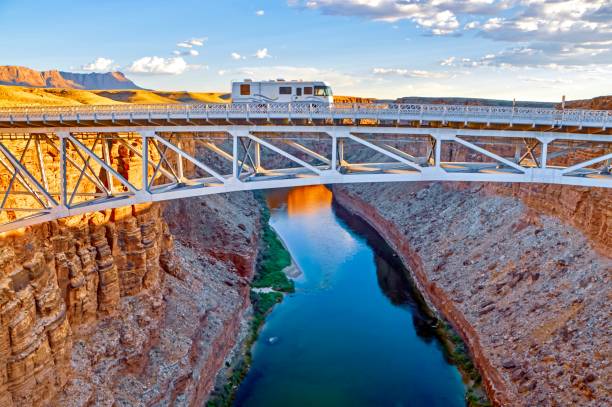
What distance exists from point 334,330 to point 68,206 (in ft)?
63.5

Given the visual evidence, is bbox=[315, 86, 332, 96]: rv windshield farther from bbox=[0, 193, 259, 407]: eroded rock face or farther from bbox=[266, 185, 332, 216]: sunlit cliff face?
bbox=[266, 185, 332, 216]: sunlit cliff face

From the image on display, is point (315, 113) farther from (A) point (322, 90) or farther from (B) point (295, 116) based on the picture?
(A) point (322, 90)

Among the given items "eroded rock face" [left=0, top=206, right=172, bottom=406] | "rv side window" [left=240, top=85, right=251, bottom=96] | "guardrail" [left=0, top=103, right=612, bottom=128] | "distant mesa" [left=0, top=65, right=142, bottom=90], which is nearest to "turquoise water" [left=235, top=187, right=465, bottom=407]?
"eroded rock face" [left=0, top=206, right=172, bottom=406]

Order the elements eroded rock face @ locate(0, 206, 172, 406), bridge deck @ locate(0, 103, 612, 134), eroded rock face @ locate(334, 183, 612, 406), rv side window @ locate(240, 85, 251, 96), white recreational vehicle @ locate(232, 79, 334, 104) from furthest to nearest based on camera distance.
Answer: rv side window @ locate(240, 85, 251, 96), white recreational vehicle @ locate(232, 79, 334, 104), eroded rock face @ locate(334, 183, 612, 406), bridge deck @ locate(0, 103, 612, 134), eroded rock face @ locate(0, 206, 172, 406)

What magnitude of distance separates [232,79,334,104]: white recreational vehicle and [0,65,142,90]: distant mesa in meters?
133

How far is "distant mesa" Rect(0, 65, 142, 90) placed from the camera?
146750 mm

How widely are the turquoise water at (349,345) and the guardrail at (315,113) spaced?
1478 centimetres

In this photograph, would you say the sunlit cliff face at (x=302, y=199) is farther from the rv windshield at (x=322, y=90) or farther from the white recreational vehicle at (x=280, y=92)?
the rv windshield at (x=322, y=90)

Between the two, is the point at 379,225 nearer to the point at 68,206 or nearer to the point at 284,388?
the point at 284,388

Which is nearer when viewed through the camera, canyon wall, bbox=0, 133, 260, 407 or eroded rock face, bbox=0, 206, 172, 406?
eroded rock face, bbox=0, 206, 172, 406

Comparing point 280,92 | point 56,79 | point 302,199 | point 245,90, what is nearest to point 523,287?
point 280,92

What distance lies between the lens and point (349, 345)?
31578 mm

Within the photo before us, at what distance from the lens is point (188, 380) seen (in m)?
24.2

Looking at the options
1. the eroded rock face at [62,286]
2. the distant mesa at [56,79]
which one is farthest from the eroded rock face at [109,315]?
the distant mesa at [56,79]
